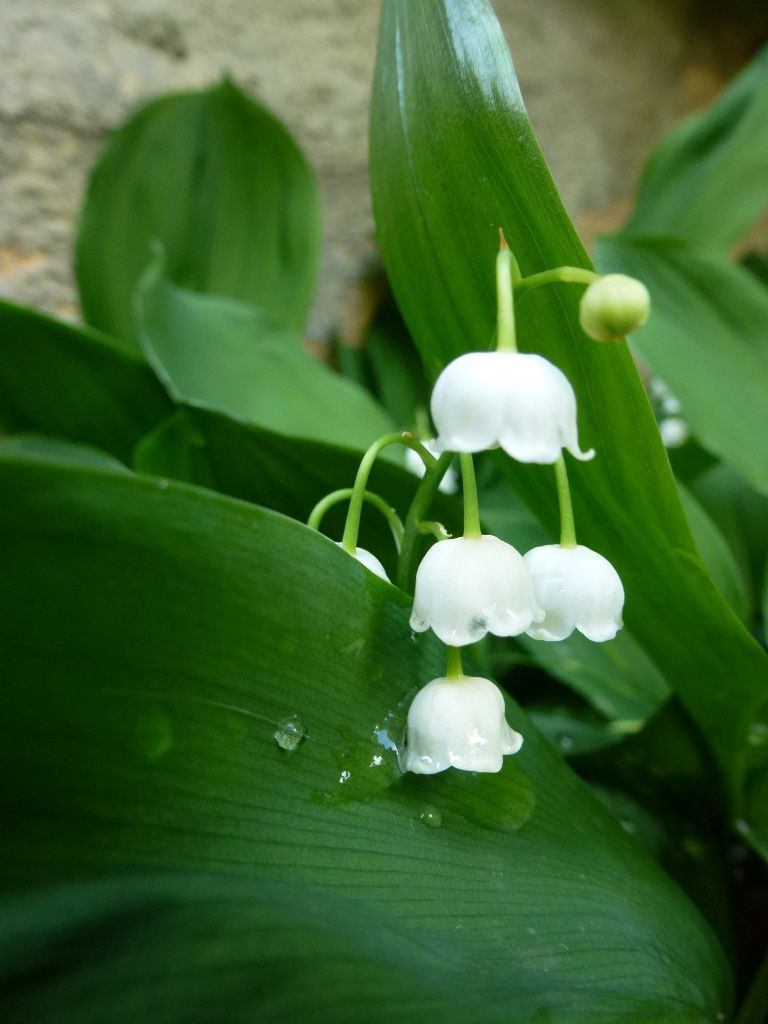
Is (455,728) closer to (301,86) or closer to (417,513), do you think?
(417,513)

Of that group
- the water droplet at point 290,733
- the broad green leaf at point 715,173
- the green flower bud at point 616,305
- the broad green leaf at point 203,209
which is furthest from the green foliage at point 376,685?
the broad green leaf at point 715,173

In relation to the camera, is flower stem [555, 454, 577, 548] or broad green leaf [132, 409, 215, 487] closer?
flower stem [555, 454, 577, 548]

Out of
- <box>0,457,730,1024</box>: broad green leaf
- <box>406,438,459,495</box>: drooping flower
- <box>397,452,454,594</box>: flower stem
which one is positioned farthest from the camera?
<box>406,438,459,495</box>: drooping flower

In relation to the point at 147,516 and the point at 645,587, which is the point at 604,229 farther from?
the point at 147,516

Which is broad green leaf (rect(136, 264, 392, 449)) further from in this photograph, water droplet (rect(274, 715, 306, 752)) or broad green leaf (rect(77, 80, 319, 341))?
water droplet (rect(274, 715, 306, 752))

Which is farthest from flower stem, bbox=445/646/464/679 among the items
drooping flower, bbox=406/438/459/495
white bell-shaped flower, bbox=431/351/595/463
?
drooping flower, bbox=406/438/459/495

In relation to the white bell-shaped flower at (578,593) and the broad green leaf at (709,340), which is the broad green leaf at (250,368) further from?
the white bell-shaped flower at (578,593)
